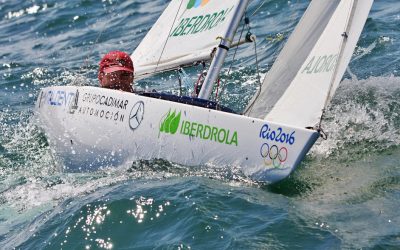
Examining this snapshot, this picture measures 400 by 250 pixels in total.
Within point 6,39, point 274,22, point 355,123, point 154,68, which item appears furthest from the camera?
point 6,39

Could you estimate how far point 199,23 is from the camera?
649 centimetres

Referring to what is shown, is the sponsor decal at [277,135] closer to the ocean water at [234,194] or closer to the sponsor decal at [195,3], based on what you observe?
the ocean water at [234,194]

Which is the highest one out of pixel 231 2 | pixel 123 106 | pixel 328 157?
pixel 231 2

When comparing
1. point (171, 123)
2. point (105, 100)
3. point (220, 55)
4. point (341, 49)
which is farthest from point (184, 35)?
point (341, 49)

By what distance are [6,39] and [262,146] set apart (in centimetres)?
874

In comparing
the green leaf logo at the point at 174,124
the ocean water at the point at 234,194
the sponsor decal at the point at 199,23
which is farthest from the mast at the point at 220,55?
the green leaf logo at the point at 174,124

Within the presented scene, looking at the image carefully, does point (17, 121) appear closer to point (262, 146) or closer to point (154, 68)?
point (154, 68)

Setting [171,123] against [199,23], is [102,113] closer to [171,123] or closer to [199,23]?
[171,123]

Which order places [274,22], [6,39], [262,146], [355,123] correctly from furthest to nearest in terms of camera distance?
[6,39]
[274,22]
[355,123]
[262,146]

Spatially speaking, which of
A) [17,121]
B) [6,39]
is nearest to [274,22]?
[17,121]

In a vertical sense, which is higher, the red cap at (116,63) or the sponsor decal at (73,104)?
the red cap at (116,63)

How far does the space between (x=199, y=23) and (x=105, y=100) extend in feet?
3.80

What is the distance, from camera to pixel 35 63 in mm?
10734

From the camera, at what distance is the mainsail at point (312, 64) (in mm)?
5109
